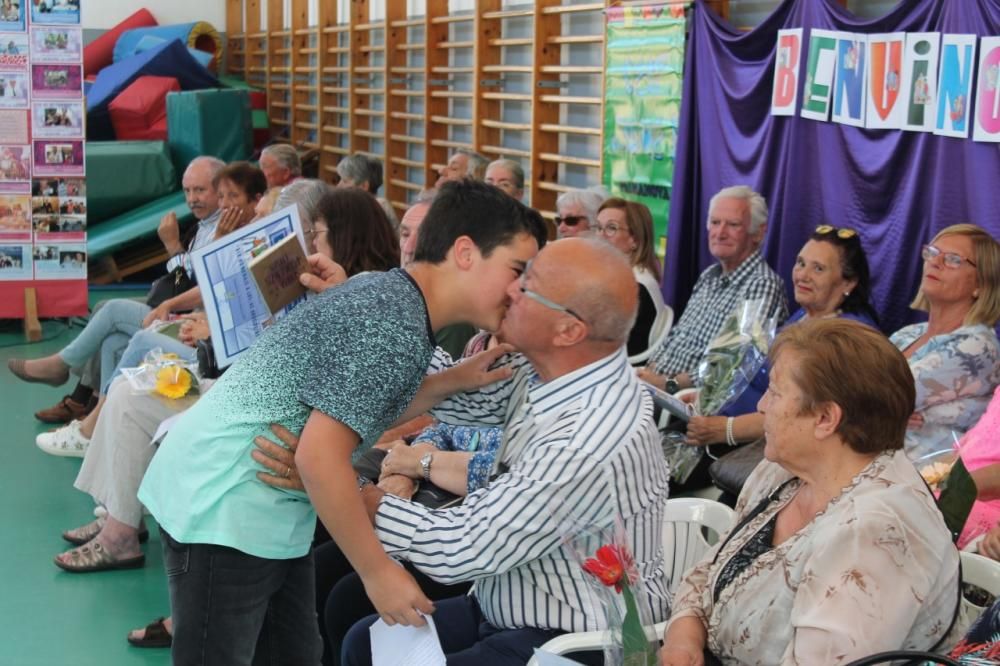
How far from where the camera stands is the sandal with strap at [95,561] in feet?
12.7

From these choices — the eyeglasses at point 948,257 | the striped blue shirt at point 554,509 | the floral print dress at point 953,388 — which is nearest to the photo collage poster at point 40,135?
the eyeglasses at point 948,257

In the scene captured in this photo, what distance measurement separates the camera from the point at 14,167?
6953 mm

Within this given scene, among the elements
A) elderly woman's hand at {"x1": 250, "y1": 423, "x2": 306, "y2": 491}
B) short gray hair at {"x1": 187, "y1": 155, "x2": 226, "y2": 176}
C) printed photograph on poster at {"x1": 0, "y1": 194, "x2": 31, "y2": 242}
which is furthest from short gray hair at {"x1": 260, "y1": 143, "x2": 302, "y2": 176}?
elderly woman's hand at {"x1": 250, "y1": 423, "x2": 306, "y2": 491}

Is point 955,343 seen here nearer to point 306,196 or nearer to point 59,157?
point 306,196

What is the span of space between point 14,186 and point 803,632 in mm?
6431

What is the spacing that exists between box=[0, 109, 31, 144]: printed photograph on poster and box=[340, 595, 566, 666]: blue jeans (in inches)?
221

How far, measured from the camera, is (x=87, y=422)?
4781mm

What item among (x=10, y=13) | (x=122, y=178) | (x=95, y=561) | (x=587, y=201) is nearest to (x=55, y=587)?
(x=95, y=561)

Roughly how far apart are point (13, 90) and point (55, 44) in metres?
0.37

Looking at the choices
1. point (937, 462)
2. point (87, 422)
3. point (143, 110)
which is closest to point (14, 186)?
point (87, 422)

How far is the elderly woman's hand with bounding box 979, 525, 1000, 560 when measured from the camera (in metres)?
2.53

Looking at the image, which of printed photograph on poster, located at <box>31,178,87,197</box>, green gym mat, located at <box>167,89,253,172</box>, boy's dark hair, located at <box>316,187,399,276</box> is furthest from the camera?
green gym mat, located at <box>167,89,253,172</box>

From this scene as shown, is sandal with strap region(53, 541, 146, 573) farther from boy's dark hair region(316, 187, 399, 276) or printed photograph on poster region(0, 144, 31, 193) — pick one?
printed photograph on poster region(0, 144, 31, 193)

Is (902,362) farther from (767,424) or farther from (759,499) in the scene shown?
(759,499)
